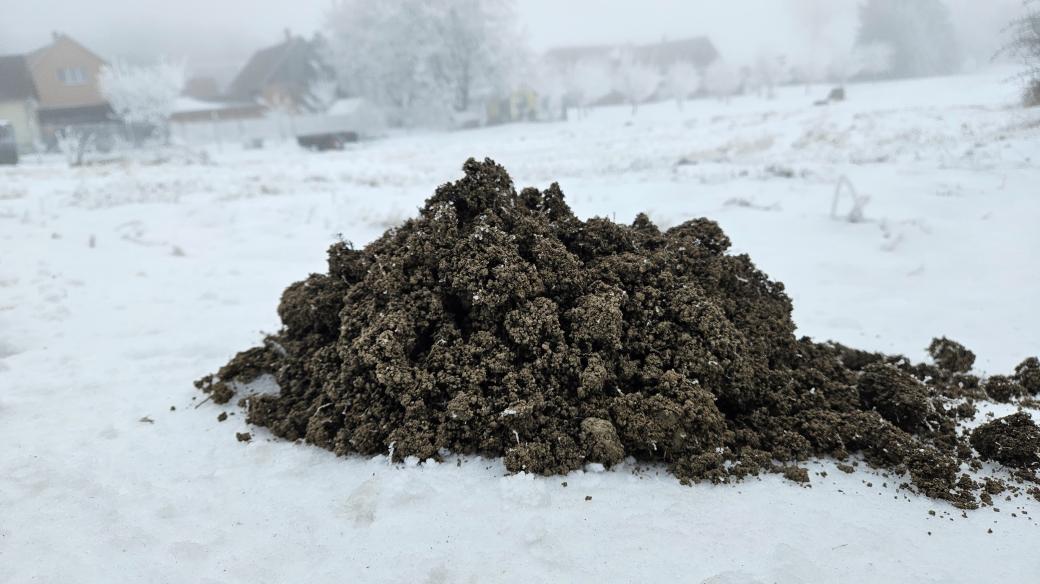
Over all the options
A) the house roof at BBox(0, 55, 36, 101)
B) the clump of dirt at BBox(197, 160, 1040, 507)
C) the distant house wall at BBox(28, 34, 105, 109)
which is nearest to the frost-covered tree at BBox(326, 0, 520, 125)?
the distant house wall at BBox(28, 34, 105, 109)

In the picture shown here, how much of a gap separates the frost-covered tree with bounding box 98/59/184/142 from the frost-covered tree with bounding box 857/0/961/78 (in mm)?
41612

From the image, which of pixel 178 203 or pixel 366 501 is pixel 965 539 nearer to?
pixel 366 501

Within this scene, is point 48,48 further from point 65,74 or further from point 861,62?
point 861,62

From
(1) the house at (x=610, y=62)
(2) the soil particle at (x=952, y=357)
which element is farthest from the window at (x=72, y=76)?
(2) the soil particle at (x=952, y=357)

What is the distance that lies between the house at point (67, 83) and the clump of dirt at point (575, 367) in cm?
4306

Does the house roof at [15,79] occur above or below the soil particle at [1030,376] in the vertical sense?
above

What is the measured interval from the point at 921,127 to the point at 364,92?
106ft

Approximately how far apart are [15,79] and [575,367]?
156 ft

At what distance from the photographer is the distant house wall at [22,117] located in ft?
115

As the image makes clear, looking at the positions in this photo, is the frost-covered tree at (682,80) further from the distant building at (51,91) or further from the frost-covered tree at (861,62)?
the distant building at (51,91)

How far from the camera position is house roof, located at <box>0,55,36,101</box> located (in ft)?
116

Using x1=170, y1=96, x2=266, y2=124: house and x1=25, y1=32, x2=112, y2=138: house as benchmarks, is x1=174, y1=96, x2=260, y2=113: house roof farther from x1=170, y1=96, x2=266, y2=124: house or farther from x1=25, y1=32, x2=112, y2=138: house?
x1=25, y1=32, x2=112, y2=138: house

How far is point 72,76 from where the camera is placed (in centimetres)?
3812

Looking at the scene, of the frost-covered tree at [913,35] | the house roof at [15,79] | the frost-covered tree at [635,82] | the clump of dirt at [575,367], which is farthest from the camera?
the frost-covered tree at [635,82]
